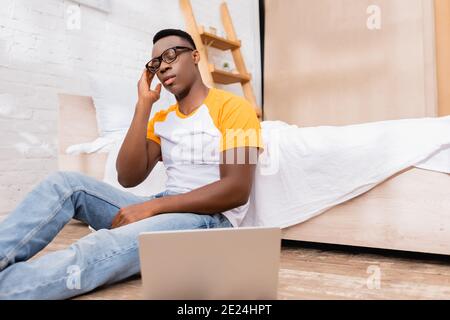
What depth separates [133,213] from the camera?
3.40 feet

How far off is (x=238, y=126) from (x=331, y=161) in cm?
43

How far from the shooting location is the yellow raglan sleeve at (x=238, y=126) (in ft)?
3.48

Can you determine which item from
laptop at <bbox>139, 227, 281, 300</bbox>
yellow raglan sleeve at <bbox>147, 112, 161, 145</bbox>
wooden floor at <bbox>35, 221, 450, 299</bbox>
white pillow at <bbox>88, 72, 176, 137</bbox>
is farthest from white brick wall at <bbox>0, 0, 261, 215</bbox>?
laptop at <bbox>139, 227, 281, 300</bbox>

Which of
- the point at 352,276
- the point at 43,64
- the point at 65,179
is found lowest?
the point at 352,276

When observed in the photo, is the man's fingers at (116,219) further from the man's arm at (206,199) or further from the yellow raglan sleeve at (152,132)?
the yellow raglan sleeve at (152,132)

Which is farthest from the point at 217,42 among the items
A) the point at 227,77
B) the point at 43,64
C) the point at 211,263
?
the point at 211,263

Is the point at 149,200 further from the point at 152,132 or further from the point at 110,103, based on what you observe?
the point at 110,103

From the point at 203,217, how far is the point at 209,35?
2.06m

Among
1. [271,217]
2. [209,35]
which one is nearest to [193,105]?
[271,217]

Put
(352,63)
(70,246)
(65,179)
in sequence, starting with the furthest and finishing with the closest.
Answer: (352,63) → (65,179) → (70,246)

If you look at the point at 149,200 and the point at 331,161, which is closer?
the point at 149,200

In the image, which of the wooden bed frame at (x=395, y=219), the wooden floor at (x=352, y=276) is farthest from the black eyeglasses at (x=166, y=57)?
the wooden bed frame at (x=395, y=219)

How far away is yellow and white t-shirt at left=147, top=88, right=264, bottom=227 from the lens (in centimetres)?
110

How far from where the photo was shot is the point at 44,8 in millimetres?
2164
